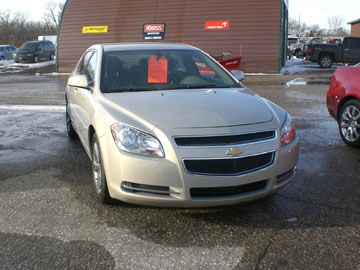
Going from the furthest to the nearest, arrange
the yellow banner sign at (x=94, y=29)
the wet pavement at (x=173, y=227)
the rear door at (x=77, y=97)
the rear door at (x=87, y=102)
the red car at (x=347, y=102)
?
the yellow banner sign at (x=94, y=29) < the red car at (x=347, y=102) < the rear door at (x=77, y=97) < the rear door at (x=87, y=102) < the wet pavement at (x=173, y=227)

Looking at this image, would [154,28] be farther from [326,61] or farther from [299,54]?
[299,54]

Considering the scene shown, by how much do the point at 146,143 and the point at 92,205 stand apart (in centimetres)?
109

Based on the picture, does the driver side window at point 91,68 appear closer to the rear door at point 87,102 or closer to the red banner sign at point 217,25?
the rear door at point 87,102

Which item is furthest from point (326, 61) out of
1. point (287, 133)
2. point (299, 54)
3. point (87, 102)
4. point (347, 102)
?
point (287, 133)

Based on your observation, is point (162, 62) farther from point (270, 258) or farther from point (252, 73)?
point (252, 73)

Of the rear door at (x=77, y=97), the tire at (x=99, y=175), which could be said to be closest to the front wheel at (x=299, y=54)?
the rear door at (x=77, y=97)

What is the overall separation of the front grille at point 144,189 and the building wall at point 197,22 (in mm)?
20738

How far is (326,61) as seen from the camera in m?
26.8

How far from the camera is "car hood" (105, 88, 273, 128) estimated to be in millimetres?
3842

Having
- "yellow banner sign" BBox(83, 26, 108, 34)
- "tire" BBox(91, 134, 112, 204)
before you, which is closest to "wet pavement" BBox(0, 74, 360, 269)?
"tire" BBox(91, 134, 112, 204)

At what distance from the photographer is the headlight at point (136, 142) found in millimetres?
3686

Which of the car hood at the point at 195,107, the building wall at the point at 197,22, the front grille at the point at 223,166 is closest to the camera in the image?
the front grille at the point at 223,166

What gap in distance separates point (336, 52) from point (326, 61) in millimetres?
863

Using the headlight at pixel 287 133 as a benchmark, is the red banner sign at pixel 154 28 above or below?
above
